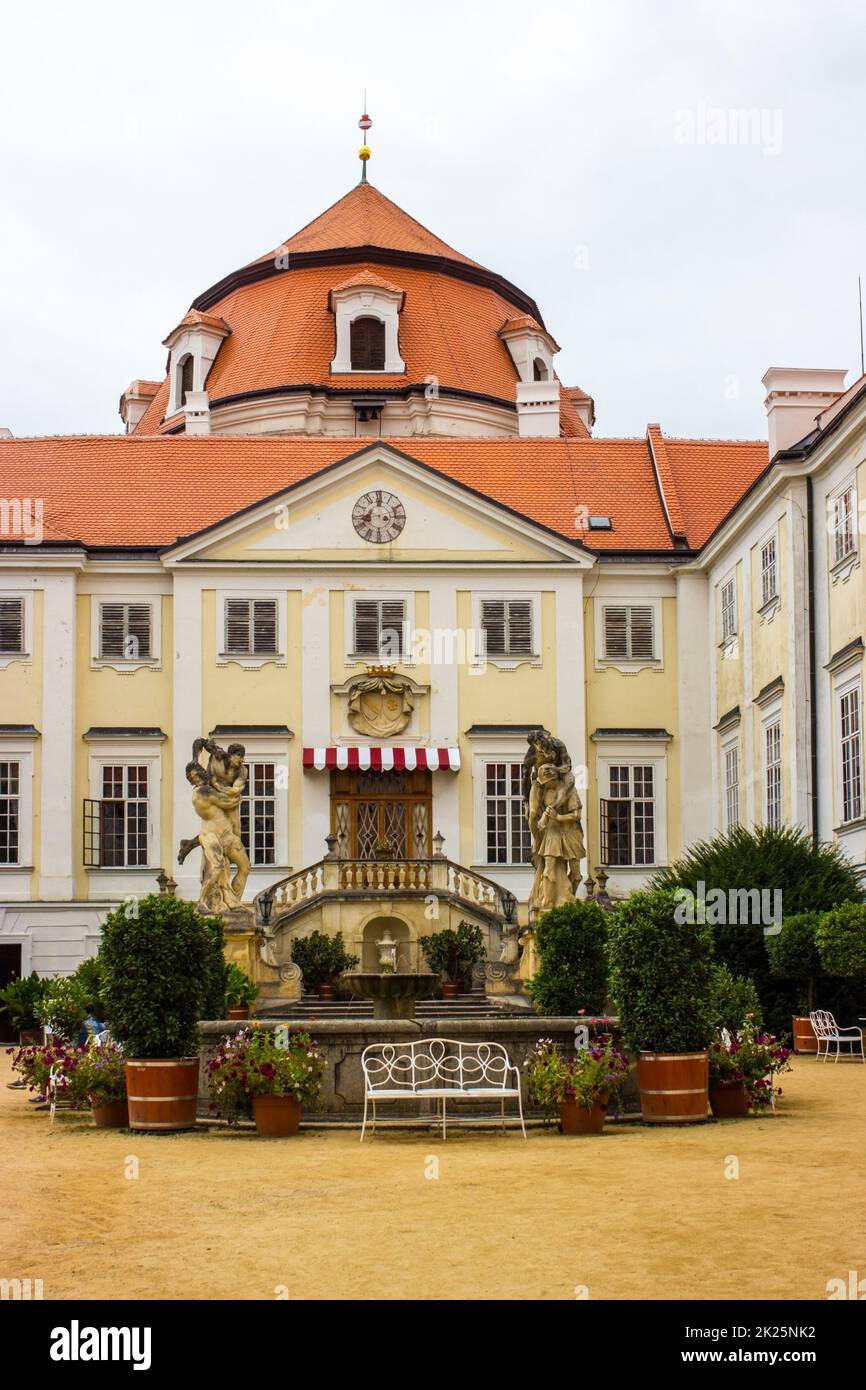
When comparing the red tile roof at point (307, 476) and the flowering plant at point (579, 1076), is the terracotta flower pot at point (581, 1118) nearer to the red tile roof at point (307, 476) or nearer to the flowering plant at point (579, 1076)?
the flowering plant at point (579, 1076)

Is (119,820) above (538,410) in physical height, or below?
below

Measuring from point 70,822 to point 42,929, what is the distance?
206 cm

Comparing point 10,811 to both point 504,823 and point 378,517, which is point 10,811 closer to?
point 378,517

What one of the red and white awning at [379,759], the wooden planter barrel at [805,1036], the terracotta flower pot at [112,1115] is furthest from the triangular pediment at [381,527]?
the terracotta flower pot at [112,1115]

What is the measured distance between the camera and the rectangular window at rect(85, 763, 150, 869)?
36.7 m

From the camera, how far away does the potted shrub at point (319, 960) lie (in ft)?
108

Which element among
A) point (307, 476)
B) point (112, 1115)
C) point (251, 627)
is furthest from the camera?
point (307, 476)

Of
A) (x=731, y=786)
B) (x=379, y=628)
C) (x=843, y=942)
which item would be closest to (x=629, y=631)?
(x=731, y=786)

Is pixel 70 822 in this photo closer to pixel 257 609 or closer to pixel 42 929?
pixel 42 929

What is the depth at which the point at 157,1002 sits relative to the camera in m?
16.2

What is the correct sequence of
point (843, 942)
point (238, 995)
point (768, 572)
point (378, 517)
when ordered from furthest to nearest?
point (378, 517), point (768, 572), point (238, 995), point (843, 942)

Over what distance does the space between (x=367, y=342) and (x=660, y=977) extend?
32746 mm

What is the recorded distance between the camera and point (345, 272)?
158ft
